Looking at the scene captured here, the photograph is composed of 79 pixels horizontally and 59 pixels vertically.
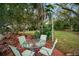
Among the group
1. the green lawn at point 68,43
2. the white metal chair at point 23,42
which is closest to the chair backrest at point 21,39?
the white metal chair at point 23,42

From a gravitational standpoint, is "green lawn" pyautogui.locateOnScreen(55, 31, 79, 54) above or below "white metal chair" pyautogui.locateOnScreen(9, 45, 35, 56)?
above

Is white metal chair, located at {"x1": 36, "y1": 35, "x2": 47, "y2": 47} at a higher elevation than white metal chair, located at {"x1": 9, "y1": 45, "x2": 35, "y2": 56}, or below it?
higher

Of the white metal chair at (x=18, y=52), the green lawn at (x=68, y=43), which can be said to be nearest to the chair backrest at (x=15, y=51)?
the white metal chair at (x=18, y=52)

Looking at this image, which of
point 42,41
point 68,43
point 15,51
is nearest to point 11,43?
point 15,51

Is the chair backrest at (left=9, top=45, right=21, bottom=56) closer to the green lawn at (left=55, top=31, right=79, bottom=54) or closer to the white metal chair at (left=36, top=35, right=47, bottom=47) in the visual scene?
the white metal chair at (left=36, top=35, right=47, bottom=47)

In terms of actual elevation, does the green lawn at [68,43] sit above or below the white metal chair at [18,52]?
above

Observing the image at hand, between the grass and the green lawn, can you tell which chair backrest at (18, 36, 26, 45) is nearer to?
the grass

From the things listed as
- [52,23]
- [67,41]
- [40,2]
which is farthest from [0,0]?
[67,41]

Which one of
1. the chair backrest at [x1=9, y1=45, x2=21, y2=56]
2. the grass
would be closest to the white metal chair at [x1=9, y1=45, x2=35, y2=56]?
the chair backrest at [x1=9, y1=45, x2=21, y2=56]

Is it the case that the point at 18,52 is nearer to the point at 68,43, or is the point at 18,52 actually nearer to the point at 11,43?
the point at 11,43

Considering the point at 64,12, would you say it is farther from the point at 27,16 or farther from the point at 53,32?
the point at 27,16

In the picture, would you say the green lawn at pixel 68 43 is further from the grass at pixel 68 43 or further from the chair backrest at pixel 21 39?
the chair backrest at pixel 21 39

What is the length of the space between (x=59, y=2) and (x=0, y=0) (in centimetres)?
45

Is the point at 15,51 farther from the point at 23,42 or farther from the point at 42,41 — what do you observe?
the point at 42,41
